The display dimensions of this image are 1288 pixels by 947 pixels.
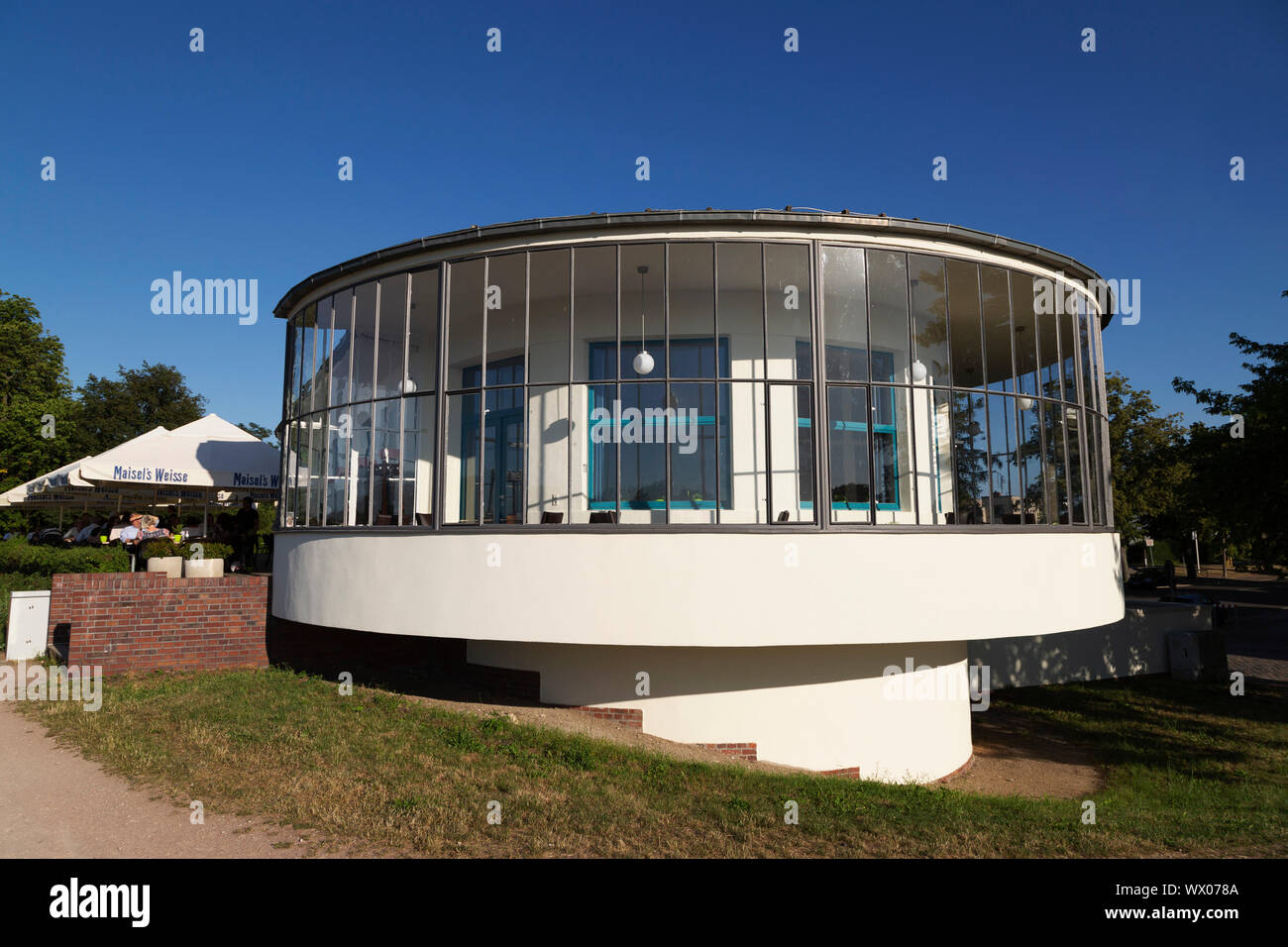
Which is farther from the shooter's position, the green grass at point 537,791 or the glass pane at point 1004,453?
the glass pane at point 1004,453

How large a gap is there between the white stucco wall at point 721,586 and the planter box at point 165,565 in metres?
4.32

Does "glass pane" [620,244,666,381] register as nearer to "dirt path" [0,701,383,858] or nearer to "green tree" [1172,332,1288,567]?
"dirt path" [0,701,383,858]

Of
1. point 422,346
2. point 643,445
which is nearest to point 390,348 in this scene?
point 422,346

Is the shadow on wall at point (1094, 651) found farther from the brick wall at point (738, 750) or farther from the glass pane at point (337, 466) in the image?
the glass pane at point (337, 466)

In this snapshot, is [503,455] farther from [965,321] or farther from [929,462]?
[965,321]

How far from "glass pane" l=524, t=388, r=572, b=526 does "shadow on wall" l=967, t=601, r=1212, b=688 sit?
388 inches

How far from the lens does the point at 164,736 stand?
24.4 ft

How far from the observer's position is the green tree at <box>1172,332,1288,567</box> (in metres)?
13.9

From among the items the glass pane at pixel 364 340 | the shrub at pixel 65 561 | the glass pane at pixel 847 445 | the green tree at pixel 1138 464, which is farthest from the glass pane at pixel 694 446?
the green tree at pixel 1138 464

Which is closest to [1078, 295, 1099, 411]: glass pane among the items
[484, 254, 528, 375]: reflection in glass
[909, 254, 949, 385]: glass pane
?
[909, 254, 949, 385]: glass pane

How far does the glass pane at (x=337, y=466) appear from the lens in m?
10.3

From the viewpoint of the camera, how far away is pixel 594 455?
9.89 m

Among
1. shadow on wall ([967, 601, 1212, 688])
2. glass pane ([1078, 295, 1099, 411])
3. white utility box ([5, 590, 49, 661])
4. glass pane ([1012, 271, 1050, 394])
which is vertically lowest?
shadow on wall ([967, 601, 1212, 688])
